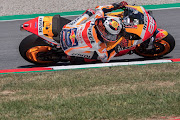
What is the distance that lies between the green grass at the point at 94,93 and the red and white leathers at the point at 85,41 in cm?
38

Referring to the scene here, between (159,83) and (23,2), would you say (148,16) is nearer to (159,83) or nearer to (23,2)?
(159,83)

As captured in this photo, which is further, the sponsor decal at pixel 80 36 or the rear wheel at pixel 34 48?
the rear wheel at pixel 34 48

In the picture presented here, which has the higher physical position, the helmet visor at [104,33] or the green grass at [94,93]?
the helmet visor at [104,33]

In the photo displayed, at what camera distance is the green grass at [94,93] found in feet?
21.3

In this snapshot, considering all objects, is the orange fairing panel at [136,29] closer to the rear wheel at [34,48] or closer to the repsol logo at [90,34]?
the repsol logo at [90,34]

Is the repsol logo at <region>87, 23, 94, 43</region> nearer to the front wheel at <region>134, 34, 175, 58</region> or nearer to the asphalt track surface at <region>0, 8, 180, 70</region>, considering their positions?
the front wheel at <region>134, 34, 175, 58</region>

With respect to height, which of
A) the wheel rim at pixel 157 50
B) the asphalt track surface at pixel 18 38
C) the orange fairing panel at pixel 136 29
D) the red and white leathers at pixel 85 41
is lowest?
the asphalt track surface at pixel 18 38

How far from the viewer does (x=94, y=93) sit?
7480 millimetres

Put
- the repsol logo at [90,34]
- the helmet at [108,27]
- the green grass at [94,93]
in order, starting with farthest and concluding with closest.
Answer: the repsol logo at [90,34]
the helmet at [108,27]
the green grass at [94,93]

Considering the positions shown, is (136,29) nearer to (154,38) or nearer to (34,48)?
(154,38)

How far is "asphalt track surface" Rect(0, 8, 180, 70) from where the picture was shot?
33.6 ft

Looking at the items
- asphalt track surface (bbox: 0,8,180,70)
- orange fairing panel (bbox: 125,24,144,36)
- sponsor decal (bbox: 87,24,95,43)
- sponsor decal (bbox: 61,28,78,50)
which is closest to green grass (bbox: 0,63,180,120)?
sponsor decal (bbox: 61,28,78,50)

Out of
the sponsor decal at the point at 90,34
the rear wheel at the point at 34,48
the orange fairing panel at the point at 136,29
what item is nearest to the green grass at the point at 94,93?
the rear wheel at the point at 34,48

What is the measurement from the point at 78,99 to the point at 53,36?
2469 millimetres
